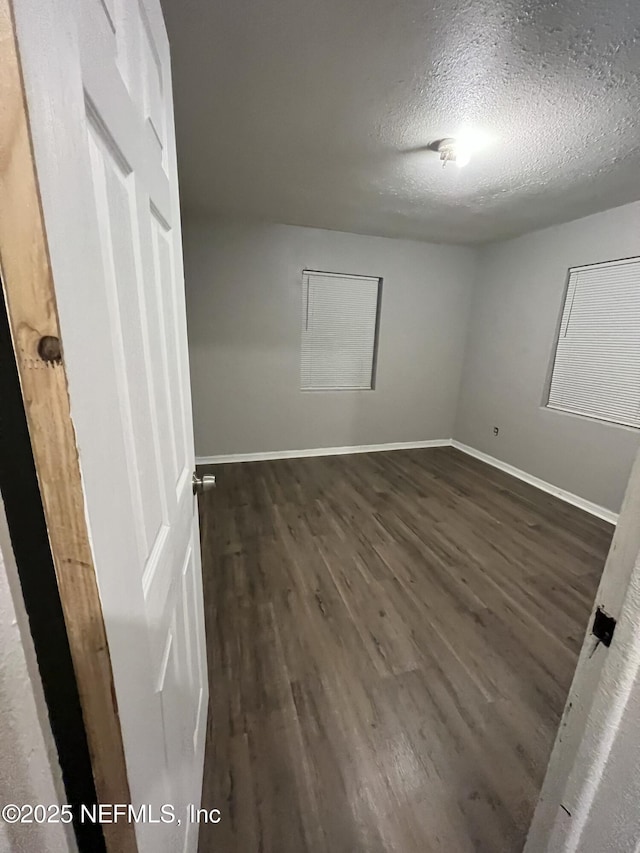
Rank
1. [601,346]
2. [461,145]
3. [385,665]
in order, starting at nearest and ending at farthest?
1. [385,665]
2. [461,145]
3. [601,346]

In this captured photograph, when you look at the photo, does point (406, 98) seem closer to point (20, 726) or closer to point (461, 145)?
point (461, 145)

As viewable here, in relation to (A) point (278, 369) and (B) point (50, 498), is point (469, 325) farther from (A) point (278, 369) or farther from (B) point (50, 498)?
(B) point (50, 498)

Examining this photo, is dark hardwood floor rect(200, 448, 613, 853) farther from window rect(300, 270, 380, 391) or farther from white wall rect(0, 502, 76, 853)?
window rect(300, 270, 380, 391)

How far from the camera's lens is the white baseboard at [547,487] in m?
2.96

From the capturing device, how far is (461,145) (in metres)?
1.91

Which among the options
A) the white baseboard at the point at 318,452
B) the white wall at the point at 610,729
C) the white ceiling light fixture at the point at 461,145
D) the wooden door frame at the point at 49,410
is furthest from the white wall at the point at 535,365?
the wooden door frame at the point at 49,410

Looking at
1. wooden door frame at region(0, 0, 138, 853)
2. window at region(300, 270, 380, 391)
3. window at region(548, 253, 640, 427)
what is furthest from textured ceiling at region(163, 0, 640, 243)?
wooden door frame at region(0, 0, 138, 853)

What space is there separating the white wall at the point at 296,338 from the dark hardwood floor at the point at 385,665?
3.86 ft

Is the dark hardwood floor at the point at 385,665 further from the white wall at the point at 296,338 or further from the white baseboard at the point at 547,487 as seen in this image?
the white wall at the point at 296,338

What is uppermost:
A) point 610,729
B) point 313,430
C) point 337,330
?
point 337,330

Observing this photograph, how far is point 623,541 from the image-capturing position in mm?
576

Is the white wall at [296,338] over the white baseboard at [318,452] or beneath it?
over

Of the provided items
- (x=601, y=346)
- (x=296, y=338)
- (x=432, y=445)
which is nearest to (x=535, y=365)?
(x=601, y=346)

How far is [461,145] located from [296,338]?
88.3 inches
